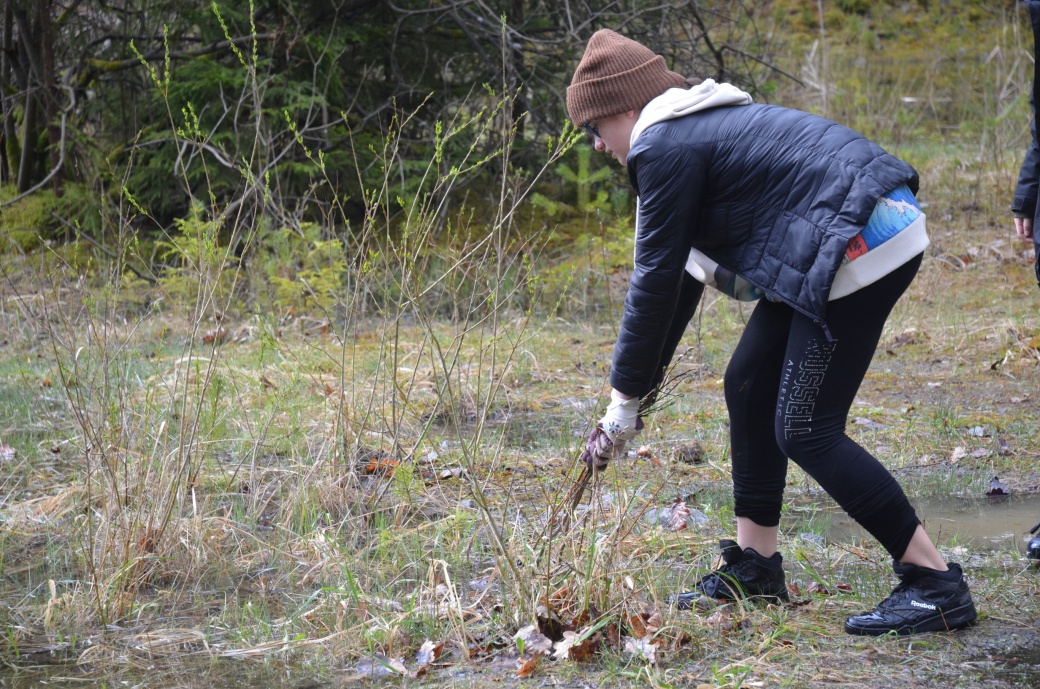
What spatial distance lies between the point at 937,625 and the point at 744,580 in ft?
1.76

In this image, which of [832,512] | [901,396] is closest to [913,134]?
[901,396]

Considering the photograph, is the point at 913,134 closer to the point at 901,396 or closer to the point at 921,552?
the point at 901,396

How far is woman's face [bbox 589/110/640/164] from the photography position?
8.93ft

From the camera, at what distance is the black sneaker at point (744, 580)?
293 cm

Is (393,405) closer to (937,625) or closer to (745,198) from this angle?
(745,198)

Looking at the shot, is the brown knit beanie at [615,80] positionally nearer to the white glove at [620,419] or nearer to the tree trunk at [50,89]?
the white glove at [620,419]

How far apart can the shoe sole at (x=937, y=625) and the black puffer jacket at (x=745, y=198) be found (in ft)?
2.97

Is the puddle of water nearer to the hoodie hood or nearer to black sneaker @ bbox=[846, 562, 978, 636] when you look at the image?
black sneaker @ bbox=[846, 562, 978, 636]

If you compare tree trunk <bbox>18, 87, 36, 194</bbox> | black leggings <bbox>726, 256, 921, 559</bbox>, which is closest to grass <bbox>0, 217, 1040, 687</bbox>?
black leggings <bbox>726, 256, 921, 559</bbox>

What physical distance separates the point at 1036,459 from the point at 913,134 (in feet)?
31.3

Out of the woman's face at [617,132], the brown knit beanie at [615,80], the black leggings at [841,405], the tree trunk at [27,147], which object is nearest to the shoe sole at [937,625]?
the black leggings at [841,405]

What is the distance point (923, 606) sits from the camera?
2.66 m

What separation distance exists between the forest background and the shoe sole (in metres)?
0.05

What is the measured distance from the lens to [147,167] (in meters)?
8.62
